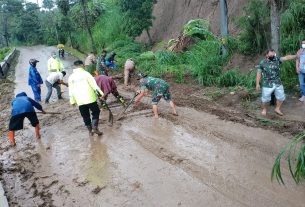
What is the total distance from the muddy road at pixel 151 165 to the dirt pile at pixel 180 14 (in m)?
7.30

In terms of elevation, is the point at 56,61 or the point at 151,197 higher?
the point at 56,61

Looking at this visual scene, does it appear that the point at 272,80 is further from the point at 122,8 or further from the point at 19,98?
the point at 122,8

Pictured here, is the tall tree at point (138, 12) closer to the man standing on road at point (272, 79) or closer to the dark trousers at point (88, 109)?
the man standing on road at point (272, 79)

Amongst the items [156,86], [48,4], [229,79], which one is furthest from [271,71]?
[48,4]

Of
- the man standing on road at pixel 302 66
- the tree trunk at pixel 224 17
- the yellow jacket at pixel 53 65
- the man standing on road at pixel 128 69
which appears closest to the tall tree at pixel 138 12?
the man standing on road at pixel 128 69

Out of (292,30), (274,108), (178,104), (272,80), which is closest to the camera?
(272,80)

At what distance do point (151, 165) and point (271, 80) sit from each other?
3695mm

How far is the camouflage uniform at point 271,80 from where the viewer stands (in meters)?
8.43

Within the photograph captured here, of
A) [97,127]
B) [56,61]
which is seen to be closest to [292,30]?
[97,127]

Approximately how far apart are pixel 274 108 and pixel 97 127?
14.2 feet

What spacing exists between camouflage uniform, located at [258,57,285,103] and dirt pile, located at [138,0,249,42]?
6175 millimetres

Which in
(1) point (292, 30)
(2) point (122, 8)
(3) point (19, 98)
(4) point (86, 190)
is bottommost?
(4) point (86, 190)

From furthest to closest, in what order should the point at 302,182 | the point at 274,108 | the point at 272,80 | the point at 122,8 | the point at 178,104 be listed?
the point at 122,8
the point at 178,104
the point at 274,108
the point at 272,80
the point at 302,182

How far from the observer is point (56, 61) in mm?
12906
